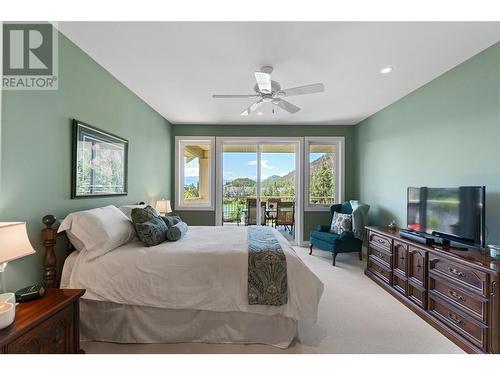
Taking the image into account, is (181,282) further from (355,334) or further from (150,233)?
(355,334)

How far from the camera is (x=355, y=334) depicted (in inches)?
82.2

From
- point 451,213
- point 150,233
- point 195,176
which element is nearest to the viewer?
point 150,233

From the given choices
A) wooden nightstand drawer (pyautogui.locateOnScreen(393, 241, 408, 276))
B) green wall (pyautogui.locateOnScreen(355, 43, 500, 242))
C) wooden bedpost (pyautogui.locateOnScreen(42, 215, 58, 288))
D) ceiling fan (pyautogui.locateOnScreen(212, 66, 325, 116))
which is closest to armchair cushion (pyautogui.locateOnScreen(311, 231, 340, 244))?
green wall (pyautogui.locateOnScreen(355, 43, 500, 242))

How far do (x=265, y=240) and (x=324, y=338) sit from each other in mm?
1003

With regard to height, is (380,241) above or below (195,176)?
below

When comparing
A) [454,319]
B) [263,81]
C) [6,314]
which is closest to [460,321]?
[454,319]

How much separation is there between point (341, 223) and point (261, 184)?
6.12ft

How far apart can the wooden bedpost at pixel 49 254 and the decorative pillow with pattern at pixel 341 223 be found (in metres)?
3.94

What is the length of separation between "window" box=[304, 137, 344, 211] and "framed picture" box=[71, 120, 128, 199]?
3586 mm

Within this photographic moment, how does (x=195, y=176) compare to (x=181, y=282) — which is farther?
(x=195, y=176)

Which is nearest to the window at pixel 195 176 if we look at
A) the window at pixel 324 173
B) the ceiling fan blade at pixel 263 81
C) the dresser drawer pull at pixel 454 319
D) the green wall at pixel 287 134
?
the green wall at pixel 287 134

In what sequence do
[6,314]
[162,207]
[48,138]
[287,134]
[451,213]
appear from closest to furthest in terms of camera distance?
1. [6,314]
2. [48,138]
3. [451,213]
4. [162,207]
5. [287,134]
